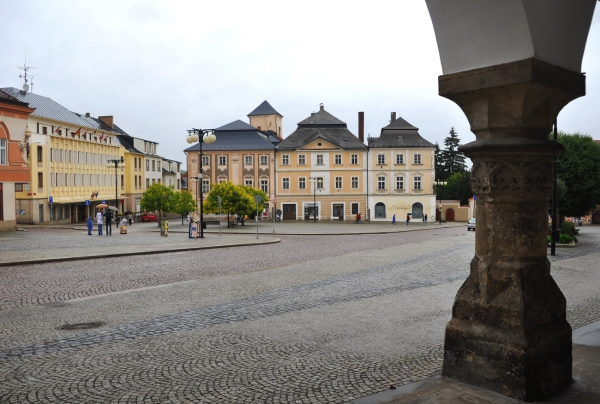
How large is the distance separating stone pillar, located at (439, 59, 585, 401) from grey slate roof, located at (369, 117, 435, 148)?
200 ft

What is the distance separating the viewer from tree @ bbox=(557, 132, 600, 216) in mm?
32125

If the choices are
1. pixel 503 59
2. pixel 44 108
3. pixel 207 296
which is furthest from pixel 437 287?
pixel 44 108

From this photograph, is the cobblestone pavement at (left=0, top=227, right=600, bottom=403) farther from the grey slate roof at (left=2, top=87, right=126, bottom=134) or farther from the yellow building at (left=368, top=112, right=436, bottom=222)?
the yellow building at (left=368, top=112, right=436, bottom=222)

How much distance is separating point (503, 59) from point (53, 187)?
59561 mm

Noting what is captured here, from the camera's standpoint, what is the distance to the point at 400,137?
216 feet

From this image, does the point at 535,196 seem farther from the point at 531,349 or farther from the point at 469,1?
the point at 469,1

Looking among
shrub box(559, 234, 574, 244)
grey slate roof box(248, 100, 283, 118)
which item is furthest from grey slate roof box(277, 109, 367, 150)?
shrub box(559, 234, 574, 244)

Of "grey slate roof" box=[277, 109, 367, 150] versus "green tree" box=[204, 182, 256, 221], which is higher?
"grey slate roof" box=[277, 109, 367, 150]

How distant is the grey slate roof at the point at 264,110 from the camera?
311 feet

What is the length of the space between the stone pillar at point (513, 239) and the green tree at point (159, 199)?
5639 cm

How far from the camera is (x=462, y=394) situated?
15.4ft

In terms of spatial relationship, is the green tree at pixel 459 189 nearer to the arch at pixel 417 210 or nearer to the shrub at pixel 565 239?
the arch at pixel 417 210

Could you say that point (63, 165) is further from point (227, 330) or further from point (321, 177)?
point (227, 330)

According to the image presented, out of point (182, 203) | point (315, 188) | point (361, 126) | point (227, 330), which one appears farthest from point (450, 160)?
point (227, 330)
